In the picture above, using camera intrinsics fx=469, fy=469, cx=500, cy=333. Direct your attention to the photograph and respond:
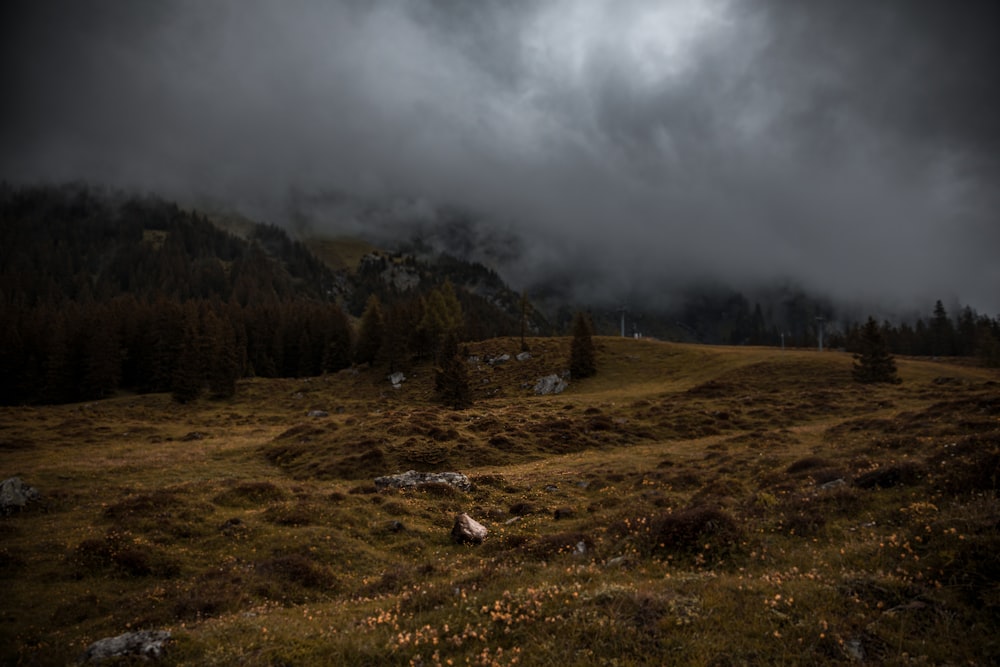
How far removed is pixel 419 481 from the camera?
28984 mm

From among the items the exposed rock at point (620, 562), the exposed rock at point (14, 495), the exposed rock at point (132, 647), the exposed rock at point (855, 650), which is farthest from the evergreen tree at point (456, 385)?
the exposed rock at point (855, 650)

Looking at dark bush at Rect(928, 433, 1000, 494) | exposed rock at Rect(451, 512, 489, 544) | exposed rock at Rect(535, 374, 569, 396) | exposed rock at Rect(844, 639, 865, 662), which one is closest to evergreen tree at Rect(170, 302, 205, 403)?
exposed rock at Rect(535, 374, 569, 396)

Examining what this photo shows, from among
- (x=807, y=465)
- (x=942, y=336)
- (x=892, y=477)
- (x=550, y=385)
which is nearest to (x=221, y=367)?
(x=550, y=385)

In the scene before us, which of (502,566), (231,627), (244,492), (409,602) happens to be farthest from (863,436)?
(244,492)

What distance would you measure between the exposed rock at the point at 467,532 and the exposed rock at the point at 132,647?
11454 millimetres

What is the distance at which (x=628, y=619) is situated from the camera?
9.27 metres

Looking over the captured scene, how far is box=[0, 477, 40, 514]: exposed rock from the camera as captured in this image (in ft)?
76.5

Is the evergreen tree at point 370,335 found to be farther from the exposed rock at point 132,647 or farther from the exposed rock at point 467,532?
the exposed rock at point 132,647

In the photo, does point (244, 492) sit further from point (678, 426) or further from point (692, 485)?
point (678, 426)

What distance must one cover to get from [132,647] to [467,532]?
12.1 meters

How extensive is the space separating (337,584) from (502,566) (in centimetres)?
626

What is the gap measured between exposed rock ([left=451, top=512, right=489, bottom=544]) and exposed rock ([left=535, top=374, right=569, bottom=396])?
63060 mm

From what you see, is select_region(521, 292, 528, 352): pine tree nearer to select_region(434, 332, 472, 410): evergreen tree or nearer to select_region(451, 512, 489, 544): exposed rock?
select_region(434, 332, 472, 410): evergreen tree

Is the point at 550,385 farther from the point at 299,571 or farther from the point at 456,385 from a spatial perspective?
the point at 299,571
